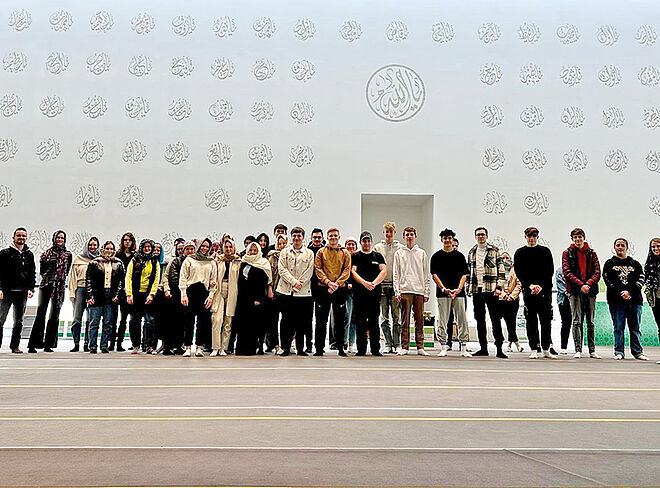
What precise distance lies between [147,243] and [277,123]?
5857 mm

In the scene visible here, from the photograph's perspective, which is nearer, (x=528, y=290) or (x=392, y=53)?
(x=528, y=290)

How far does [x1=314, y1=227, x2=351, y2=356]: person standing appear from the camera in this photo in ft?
27.0

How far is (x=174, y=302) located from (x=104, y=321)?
1.09 m

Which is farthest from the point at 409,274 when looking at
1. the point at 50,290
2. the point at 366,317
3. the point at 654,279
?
the point at 50,290

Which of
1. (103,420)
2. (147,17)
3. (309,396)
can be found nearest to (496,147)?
(147,17)

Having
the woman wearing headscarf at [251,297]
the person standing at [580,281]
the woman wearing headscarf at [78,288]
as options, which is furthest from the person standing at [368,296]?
the woman wearing headscarf at [78,288]

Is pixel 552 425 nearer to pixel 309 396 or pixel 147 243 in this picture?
pixel 309 396

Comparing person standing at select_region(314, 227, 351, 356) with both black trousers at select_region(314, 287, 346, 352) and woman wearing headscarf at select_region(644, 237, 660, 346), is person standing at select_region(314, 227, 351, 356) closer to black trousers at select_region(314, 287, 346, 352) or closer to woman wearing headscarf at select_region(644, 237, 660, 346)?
black trousers at select_region(314, 287, 346, 352)

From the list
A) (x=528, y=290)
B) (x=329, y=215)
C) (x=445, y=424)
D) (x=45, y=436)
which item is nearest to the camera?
(x=45, y=436)

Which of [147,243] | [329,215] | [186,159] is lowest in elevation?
[147,243]

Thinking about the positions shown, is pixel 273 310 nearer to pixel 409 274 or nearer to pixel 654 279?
pixel 409 274

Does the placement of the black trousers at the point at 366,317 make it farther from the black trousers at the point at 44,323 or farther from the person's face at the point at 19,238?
the person's face at the point at 19,238

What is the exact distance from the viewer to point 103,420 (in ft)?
12.3

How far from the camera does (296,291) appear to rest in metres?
8.23
